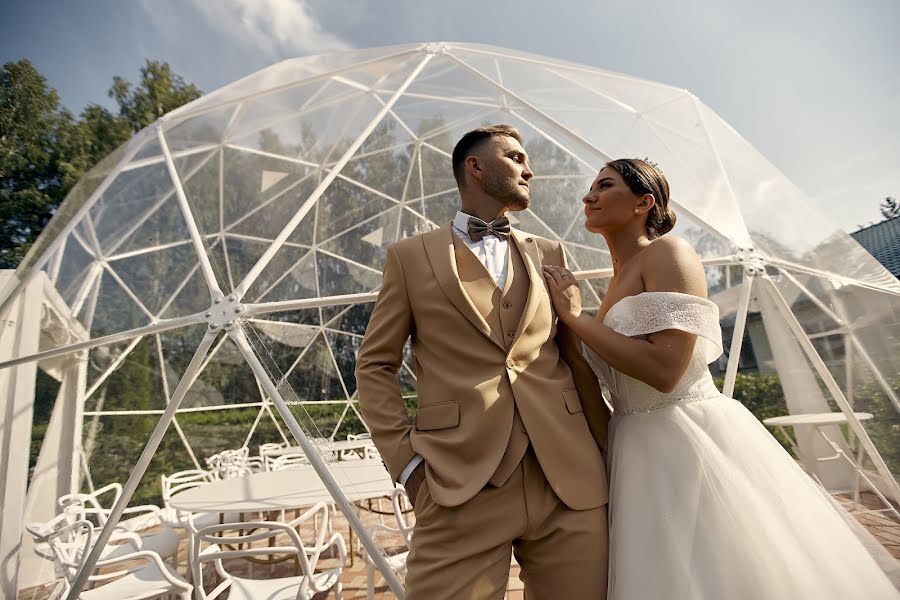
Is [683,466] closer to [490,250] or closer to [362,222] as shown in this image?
[490,250]

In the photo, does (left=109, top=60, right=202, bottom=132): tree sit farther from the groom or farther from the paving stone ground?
the groom

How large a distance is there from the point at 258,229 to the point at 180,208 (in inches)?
33.6

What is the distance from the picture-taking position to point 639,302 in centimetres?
231

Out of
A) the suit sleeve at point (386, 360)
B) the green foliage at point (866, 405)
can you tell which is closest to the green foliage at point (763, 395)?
the green foliage at point (866, 405)

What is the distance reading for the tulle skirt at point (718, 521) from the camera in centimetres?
190

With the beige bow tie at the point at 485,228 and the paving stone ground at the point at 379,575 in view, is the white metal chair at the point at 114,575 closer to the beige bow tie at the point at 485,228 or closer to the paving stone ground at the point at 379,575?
the paving stone ground at the point at 379,575

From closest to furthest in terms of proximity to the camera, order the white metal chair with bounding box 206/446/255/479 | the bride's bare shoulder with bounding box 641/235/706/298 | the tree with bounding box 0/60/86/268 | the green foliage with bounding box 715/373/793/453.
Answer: the bride's bare shoulder with bounding box 641/235/706/298 → the green foliage with bounding box 715/373/793/453 → the white metal chair with bounding box 206/446/255/479 → the tree with bounding box 0/60/86/268

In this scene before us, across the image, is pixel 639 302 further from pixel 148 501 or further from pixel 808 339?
pixel 148 501

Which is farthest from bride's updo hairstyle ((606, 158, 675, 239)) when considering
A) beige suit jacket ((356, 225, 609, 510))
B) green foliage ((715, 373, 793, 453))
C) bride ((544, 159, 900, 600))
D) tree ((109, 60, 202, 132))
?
tree ((109, 60, 202, 132))

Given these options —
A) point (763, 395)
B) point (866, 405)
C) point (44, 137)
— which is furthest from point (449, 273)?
point (44, 137)

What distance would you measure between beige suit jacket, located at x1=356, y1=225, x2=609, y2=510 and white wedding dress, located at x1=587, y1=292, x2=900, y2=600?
174 millimetres

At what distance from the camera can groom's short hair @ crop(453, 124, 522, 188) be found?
2449 millimetres

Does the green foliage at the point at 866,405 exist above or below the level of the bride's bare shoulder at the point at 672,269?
below

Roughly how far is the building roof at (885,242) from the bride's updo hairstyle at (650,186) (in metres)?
26.3
